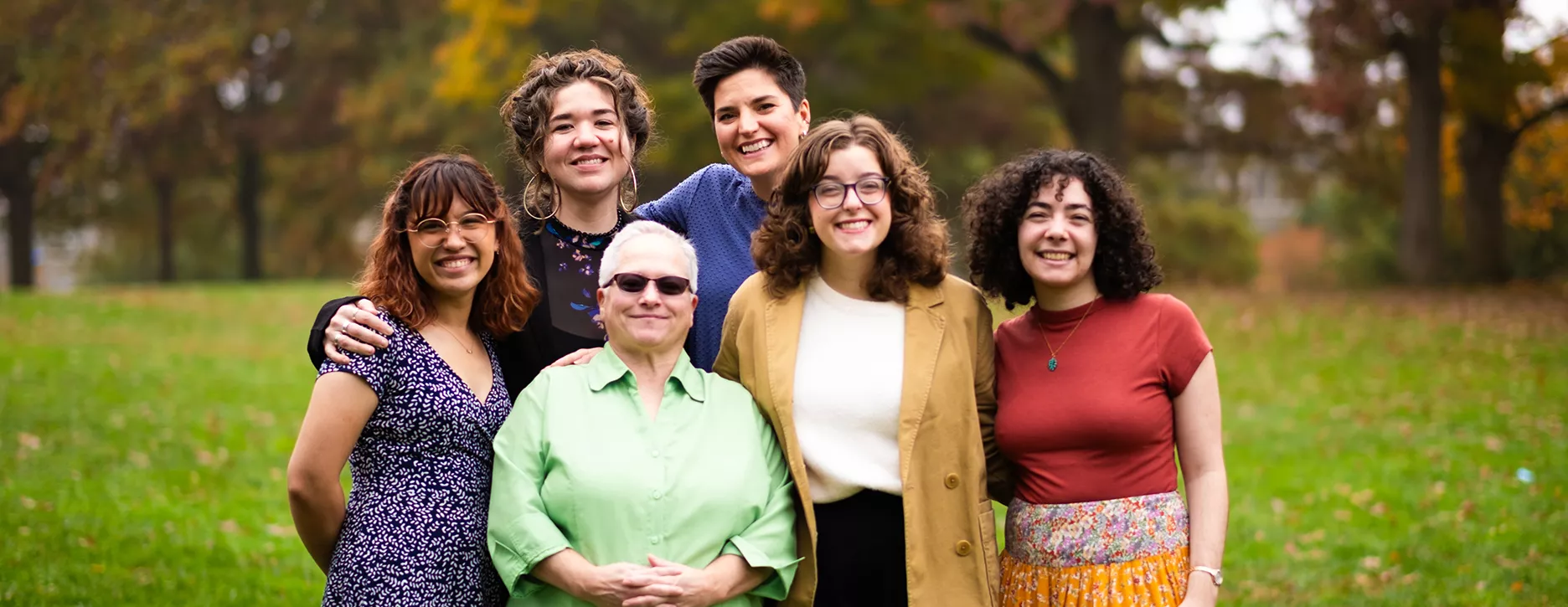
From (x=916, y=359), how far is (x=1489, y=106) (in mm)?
19205

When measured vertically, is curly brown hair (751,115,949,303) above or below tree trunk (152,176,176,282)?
above

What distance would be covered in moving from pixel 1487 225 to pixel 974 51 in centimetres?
980

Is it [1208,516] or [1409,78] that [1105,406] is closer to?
[1208,516]

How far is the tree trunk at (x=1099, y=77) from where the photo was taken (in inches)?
826

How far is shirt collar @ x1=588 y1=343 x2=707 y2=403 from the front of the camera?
3.41 m

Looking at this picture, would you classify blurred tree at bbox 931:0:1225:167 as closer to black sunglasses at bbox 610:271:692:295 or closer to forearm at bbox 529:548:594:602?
black sunglasses at bbox 610:271:692:295

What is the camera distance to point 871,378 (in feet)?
11.4

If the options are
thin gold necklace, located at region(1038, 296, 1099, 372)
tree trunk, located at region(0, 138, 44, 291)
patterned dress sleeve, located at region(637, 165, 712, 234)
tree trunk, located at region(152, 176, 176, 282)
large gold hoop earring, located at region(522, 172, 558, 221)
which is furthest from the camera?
tree trunk, located at region(152, 176, 176, 282)

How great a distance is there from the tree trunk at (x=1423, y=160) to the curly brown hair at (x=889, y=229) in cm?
1831

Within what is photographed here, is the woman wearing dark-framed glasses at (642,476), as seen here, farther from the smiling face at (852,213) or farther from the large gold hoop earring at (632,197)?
the large gold hoop earring at (632,197)

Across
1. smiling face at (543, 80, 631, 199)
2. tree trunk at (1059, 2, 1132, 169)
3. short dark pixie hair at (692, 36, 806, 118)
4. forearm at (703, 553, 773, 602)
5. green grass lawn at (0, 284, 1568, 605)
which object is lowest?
green grass lawn at (0, 284, 1568, 605)

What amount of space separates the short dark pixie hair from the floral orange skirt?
1697mm

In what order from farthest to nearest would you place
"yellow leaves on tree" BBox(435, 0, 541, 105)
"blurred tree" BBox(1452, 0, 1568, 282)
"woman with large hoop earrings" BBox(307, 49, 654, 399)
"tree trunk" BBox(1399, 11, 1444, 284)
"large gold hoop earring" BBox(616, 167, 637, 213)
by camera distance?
"yellow leaves on tree" BBox(435, 0, 541, 105)
"tree trunk" BBox(1399, 11, 1444, 284)
"blurred tree" BBox(1452, 0, 1568, 282)
"large gold hoop earring" BBox(616, 167, 637, 213)
"woman with large hoop earrings" BBox(307, 49, 654, 399)

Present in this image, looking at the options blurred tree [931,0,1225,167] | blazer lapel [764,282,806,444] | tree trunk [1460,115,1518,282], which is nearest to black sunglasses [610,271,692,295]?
blazer lapel [764,282,806,444]
